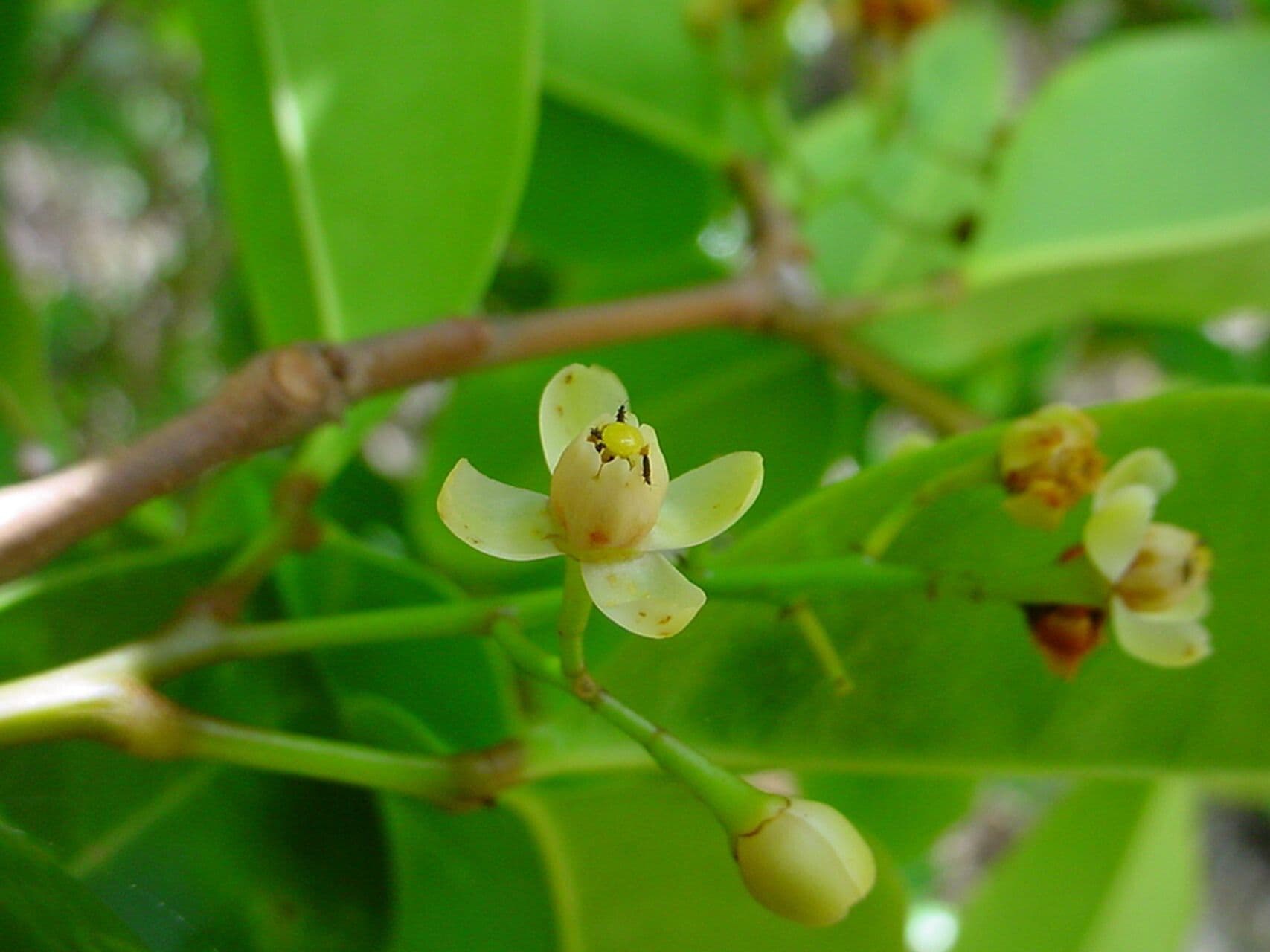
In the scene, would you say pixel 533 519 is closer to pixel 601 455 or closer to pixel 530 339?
pixel 601 455

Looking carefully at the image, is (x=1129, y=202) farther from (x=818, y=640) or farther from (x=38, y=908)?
(x=38, y=908)

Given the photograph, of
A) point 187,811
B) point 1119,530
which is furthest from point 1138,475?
point 187,811

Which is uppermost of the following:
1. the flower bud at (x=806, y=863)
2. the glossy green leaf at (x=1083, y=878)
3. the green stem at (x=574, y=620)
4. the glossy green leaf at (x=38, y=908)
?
the glossy green leaf at (x=1083, y=878)

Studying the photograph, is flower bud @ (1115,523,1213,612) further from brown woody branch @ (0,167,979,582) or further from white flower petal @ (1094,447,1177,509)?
brown woody branch @ (0,167,979,582)

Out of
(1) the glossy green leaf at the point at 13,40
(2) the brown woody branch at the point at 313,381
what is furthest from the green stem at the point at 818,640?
(1) the glossy green leaf at the point at 13,40

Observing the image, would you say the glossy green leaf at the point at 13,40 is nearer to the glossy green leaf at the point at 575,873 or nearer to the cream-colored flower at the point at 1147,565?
the glossy green leaf at the point at 575,873
